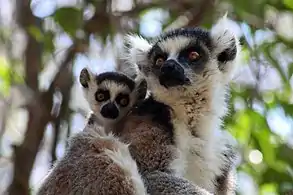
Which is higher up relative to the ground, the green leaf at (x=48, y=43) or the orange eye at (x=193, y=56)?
the orange eye at (x=193, y=56)

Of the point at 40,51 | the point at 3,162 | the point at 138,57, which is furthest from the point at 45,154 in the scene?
the point at 138,57

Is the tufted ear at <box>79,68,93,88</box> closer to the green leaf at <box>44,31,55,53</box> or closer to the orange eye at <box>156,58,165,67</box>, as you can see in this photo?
the green leaf at <box>44,31,55,53</box>

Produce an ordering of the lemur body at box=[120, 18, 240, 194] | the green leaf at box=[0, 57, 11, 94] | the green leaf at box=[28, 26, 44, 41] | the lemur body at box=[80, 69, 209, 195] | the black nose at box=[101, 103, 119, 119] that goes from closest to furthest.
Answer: the lemur body at box=[80, 69, 209, 195], the lemur body at box=[120, 18, 240, 194], the black nose at box=[101, 103, 119, 119], the green leaf at box=[28, 26, 44, 41], the green leaf at box=[0, 57, 11, 94]

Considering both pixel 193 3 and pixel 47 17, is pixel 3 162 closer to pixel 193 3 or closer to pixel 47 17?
pixel 47 17

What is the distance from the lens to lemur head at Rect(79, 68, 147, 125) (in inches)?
224

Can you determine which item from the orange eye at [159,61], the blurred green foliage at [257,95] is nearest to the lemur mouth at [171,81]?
the orange eye at [159,61]

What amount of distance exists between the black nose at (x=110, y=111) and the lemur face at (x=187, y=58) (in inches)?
11.7

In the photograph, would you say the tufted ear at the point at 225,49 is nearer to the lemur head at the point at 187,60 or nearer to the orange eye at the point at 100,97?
the lemur head at the point at 187,60

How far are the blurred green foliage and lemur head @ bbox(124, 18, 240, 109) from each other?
0.45 m

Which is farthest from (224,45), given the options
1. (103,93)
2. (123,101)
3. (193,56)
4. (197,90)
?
(103,93)

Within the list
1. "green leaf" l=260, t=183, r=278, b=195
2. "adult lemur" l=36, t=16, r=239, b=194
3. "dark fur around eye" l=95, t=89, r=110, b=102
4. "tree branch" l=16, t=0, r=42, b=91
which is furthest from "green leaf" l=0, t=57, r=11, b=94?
"green leaf" l=260, t=183, r=278, b=195

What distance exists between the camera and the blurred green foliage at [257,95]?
19.7 feet

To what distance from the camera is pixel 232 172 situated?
5.78 metres

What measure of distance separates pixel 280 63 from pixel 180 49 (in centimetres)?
136
